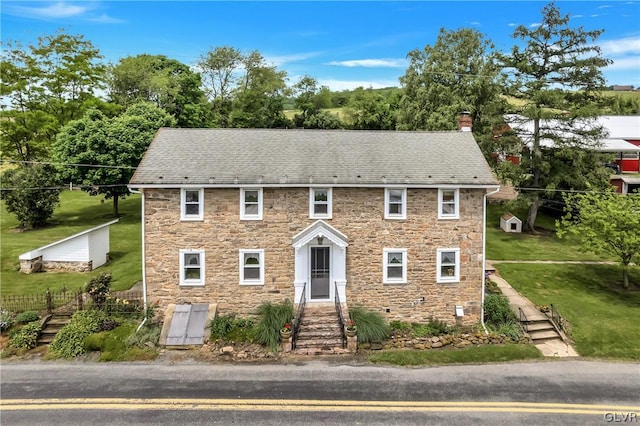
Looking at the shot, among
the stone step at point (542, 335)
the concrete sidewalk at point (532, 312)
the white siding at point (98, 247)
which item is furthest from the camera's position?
the white siding at point (98, 247)

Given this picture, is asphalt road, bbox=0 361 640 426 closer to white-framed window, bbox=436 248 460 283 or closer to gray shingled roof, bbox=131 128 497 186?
white-framed window, bbox=436 248 460 283

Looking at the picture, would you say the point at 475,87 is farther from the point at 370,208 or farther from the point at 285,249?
the point at 285,249

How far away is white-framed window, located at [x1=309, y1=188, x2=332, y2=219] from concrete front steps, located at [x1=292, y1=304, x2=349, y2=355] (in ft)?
13.2

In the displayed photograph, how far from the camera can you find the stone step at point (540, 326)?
16.8 meters

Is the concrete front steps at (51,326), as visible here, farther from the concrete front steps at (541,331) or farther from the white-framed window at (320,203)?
the concrete front steps at (541,331)

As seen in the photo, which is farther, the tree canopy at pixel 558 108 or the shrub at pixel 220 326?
the tree canopy at pixel 558 108

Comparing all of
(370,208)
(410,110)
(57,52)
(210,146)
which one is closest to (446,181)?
(370,208)

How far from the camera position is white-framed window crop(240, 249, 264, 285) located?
54.5 ft

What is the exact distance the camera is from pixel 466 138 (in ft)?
64.7

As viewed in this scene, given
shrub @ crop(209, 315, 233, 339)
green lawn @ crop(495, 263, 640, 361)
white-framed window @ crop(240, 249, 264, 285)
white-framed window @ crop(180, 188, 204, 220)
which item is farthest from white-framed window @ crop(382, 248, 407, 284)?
white-framed window @ crop(180, 188, 204, 220)

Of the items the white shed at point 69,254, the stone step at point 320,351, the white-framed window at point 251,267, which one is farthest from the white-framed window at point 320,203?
the white shed at point 69,254

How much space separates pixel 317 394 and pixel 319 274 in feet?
20.4

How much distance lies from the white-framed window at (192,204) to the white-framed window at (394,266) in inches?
319

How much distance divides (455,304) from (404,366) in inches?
184
